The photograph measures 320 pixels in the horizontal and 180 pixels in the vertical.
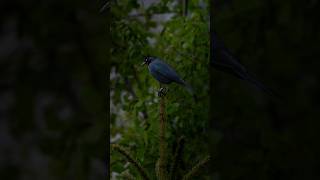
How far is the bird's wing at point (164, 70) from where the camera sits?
3.80 ft

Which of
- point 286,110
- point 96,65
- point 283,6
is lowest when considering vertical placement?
point 286,110

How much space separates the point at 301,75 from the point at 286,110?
83mm

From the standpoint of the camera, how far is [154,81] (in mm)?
1235

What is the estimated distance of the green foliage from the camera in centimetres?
126

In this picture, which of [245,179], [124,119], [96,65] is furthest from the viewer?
[124,119]

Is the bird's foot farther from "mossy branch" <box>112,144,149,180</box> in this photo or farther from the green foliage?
"mossy branch" <box>112,144,149,180</box>

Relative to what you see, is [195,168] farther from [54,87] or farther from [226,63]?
[54,87]

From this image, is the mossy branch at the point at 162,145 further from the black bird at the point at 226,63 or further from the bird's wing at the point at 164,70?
the black bird at the point at 226,63

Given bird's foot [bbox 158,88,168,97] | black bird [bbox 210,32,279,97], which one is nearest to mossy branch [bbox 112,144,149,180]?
bird's foot [bbox 158,88,168,97]

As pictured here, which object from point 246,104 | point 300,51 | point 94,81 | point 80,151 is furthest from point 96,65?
point 300,51

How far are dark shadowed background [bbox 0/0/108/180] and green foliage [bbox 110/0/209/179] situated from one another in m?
0.22

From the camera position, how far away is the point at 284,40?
44.8 inches

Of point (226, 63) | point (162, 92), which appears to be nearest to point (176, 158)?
point (162, 92)

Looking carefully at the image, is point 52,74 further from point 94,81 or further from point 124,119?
point 124,119
